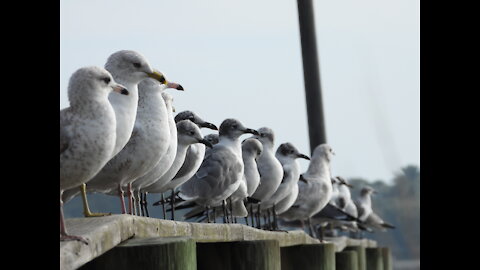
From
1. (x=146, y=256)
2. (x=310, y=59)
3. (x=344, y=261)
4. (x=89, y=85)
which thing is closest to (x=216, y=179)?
(x=344, y=261)

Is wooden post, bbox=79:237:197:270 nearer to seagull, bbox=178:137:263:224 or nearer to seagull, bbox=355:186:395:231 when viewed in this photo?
seagull, bbox=178:137:263:224

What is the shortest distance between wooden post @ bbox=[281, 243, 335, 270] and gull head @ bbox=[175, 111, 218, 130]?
1.78 metres

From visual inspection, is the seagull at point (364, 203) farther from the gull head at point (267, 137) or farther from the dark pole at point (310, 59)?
the gull head at point (267, 137)

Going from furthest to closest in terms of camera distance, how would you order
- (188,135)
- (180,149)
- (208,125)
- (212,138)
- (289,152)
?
(289,152) < (212,138) < (208,125) < (188,135) < (180,149)

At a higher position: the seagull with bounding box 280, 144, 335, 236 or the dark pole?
the dark pole

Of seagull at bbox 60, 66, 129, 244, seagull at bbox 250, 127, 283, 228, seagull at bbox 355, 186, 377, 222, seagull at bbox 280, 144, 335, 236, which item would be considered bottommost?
seagull at bbox 355, 186, 377, 222

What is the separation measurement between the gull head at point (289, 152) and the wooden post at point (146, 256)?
9.78 metres

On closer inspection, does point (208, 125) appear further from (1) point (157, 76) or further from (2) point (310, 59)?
(2) point (310, 59)

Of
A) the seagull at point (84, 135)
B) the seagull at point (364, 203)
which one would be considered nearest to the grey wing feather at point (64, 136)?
the seagull at point (84, 135)

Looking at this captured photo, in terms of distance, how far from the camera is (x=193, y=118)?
10.7m

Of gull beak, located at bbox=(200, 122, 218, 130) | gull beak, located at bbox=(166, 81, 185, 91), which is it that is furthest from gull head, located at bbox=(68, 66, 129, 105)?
gull beak, located at bbox=(200, 122, 218, 130)

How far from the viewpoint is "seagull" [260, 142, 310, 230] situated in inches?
508

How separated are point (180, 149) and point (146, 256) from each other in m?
4.78
